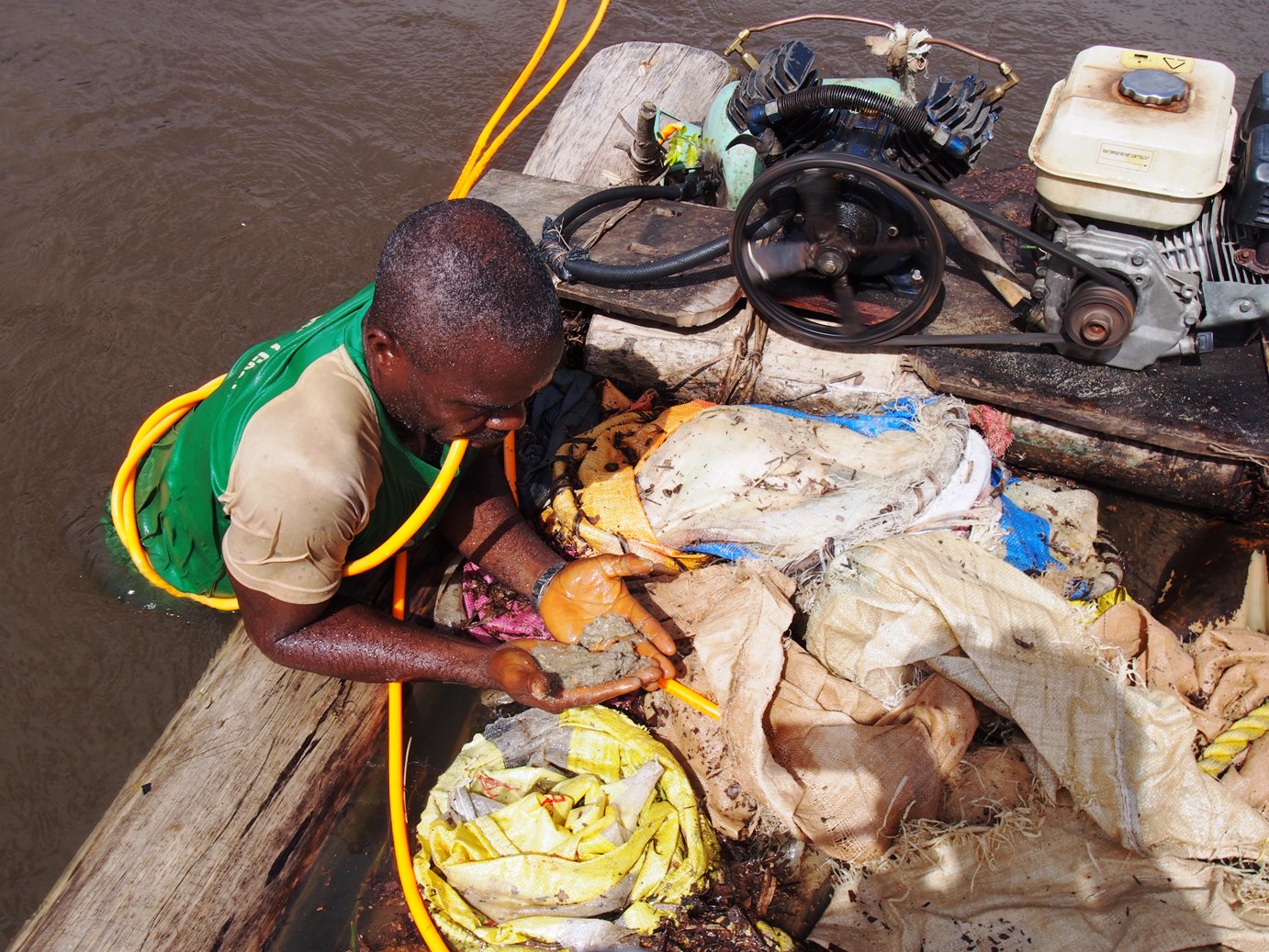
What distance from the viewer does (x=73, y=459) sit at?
3348 mm

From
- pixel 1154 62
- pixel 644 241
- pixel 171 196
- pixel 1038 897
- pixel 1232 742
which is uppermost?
pixel 1154 62

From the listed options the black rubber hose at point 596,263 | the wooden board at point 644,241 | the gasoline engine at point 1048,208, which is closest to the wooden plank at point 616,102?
the wooden board at point 644,241

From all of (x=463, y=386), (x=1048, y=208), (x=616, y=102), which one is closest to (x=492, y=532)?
(x=463, y=386)

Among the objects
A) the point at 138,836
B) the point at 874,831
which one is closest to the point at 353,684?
the point at 138,836

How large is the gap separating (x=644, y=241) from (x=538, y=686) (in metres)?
Answer: 1.75

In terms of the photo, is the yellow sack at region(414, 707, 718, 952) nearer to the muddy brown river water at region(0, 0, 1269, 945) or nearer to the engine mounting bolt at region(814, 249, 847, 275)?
the muddy brown river water at region(0, 0, 1269, 945)

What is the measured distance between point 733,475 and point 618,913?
1.19 meters

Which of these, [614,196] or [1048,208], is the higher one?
[1048,208]

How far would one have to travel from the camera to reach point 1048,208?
2.70 m

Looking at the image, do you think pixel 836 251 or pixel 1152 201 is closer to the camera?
pixel 1152 201

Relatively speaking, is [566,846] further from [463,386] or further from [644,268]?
[644,268]

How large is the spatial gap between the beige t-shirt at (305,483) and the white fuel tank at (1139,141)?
6.65 feet

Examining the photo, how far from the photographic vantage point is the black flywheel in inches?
103

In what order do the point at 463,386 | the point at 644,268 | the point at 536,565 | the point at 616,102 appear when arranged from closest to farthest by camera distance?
1. the point at 463,386
2. the point at 536,565
3. the point at 644,268
4. the point at 616,102
